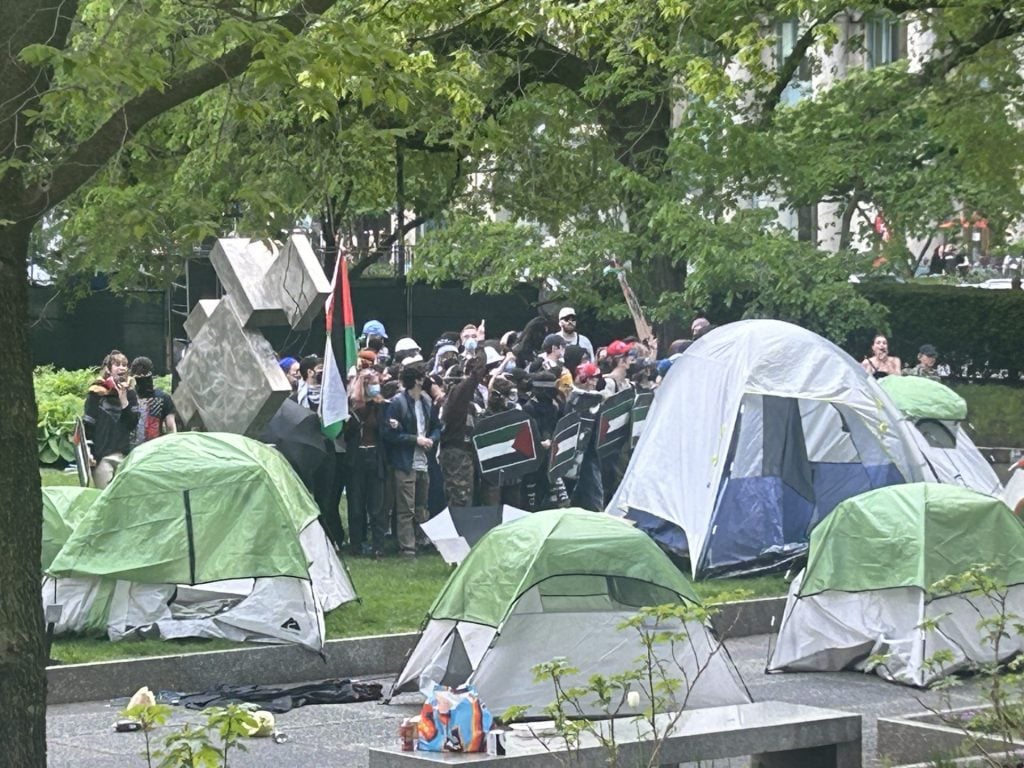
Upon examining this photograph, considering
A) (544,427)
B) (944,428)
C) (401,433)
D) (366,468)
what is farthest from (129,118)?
(944,428)

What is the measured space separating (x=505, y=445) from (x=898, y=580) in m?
5.15

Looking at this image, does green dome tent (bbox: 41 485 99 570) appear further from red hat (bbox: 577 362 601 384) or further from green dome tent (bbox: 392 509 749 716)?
red hat (bbox: 577 362 601 384)

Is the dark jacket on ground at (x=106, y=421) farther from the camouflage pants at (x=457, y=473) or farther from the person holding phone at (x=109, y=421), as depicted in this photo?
the camouflage pants at (x=457, y=473)

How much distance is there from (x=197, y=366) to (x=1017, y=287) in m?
18.7

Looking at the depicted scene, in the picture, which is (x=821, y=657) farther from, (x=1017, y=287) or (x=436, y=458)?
(x=1017, y=287)

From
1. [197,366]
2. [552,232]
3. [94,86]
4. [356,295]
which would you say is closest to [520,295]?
[356,295]

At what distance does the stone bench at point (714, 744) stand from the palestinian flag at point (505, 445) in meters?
7.13

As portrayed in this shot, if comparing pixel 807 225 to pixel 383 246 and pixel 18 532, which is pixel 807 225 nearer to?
pixel 383 246

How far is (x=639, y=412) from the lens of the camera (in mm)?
18547

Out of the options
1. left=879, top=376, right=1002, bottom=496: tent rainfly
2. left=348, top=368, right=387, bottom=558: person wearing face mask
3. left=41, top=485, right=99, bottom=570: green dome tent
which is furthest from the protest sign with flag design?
left=41, top=485, right=99, bottom=570: green dome tent

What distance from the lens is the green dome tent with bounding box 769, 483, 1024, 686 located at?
42.2 feet

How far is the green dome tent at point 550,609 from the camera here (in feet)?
37.3

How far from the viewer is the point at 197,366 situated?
16422mm

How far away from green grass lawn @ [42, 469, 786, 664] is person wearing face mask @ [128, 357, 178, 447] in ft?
6.68
